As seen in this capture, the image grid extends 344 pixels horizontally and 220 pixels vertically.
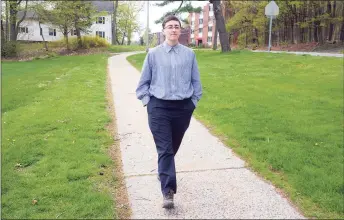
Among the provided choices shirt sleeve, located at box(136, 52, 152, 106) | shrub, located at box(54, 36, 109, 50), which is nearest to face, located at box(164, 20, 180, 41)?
shirt sleeve, located at box(136, 52, 152, 106)

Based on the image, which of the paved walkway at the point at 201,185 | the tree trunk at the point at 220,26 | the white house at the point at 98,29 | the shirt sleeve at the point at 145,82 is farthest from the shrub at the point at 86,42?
the shirt sleeve at the point at 145,82

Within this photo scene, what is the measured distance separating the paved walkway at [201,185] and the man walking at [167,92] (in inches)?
12.4

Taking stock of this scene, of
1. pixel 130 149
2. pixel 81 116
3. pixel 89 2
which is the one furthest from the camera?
pixel 89 2

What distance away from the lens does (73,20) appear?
37156 millimetres

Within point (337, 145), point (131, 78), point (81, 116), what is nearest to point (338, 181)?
point (337, 145)

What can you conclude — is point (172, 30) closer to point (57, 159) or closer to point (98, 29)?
point (57, 159)

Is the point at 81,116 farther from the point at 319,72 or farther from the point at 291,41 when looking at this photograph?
the point at 291,41

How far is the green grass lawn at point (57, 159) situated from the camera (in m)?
3.81

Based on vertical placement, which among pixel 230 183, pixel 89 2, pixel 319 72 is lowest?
pixel 230 183

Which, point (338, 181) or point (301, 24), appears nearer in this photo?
point (338, 181)

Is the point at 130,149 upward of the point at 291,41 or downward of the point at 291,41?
downward

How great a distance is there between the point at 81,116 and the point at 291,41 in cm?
3767

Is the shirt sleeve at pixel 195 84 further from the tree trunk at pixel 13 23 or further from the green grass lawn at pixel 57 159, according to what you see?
the tree trunk at pixel 13 23

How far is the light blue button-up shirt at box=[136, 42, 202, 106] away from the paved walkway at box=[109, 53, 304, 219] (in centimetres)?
107
